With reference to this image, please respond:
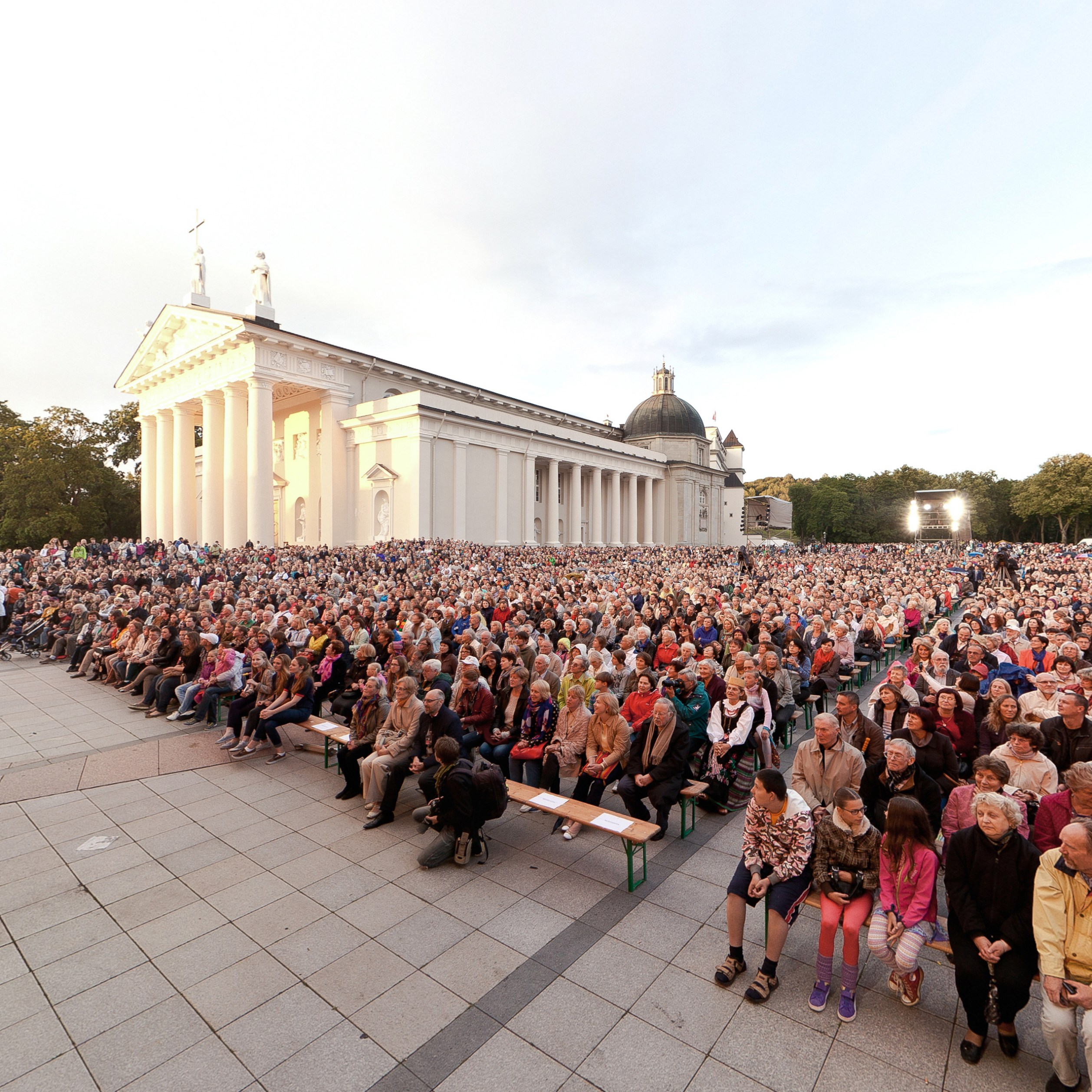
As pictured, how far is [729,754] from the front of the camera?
6.34 metres

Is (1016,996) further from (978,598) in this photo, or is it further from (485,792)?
(978,598)

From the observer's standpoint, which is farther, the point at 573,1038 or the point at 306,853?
the point at 306,853

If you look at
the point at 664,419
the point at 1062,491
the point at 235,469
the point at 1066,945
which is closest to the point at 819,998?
the point at 1066,945

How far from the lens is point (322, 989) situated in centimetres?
382

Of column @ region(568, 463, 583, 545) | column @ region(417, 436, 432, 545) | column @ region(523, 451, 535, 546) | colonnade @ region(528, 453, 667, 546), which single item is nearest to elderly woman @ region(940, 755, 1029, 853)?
column @ region(417, 436, 432, 545)

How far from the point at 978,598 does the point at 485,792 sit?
14084 mm

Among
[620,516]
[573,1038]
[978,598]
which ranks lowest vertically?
[573,1038]

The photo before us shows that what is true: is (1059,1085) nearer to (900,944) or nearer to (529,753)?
(900,944)

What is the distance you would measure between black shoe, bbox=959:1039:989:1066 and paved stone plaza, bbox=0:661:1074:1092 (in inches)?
1.5

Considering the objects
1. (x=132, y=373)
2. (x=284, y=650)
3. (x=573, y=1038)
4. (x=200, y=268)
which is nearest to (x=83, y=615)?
(x=284, y=650)

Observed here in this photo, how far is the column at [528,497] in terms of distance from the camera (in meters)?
45.3

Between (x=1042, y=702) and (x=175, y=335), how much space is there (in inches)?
1913

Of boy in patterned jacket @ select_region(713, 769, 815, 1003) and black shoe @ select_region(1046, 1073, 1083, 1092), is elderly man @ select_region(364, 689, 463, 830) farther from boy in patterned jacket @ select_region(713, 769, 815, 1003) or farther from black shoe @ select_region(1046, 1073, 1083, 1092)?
black shoe @ select_region(1046, 1073, 1083, 1092)

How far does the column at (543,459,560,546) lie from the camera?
48.5 m
